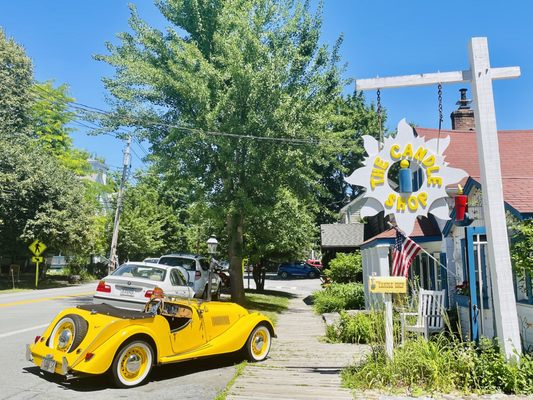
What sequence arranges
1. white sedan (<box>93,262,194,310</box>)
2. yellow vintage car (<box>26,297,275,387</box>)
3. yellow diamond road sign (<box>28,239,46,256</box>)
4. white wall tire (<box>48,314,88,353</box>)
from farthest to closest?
yellow diamond road sign (<box>28,239,46,256</box>), white sedan (<box>93,262,194,310</box>), white wall tire (<box>48,314,88,353</box>), yellow vintage car (<box>26,297,275,387</box>)

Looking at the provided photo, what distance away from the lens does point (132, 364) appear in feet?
21.8

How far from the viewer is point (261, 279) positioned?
99.6ft

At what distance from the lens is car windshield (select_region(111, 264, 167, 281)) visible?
12.3 m

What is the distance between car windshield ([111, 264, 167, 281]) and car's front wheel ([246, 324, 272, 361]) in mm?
4945

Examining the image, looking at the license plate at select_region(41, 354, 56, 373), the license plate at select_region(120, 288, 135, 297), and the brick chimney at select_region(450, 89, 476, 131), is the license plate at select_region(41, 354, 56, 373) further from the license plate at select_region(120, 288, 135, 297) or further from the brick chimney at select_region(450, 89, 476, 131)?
the brick chimney at select_region(450, 89, 476, 131)

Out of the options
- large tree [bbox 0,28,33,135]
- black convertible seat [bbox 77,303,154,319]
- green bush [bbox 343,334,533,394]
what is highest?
large tree [bbox 0,28,33,135]

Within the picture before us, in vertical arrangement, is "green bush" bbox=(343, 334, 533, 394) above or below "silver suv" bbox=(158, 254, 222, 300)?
below

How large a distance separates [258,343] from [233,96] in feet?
32.1

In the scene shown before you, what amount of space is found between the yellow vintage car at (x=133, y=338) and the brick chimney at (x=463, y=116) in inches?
669

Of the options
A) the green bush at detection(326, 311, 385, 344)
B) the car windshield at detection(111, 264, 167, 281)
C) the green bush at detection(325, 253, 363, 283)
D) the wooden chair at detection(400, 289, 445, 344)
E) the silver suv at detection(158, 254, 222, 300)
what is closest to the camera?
the wooden chair at detection(400, 289, 445, 344)

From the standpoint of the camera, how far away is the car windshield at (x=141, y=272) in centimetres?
1227

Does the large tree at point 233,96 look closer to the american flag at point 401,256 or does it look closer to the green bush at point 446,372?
the american flag at point 401,256

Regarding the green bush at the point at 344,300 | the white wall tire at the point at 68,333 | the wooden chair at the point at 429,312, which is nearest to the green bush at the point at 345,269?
the green bush at the point at 344,300

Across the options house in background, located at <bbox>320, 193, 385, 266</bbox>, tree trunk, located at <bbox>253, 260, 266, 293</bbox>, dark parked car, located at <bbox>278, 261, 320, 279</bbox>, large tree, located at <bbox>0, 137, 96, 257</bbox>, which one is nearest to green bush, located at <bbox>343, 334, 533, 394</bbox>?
house in background, located at <bbox>320, 193, 385, 266</bbox>
